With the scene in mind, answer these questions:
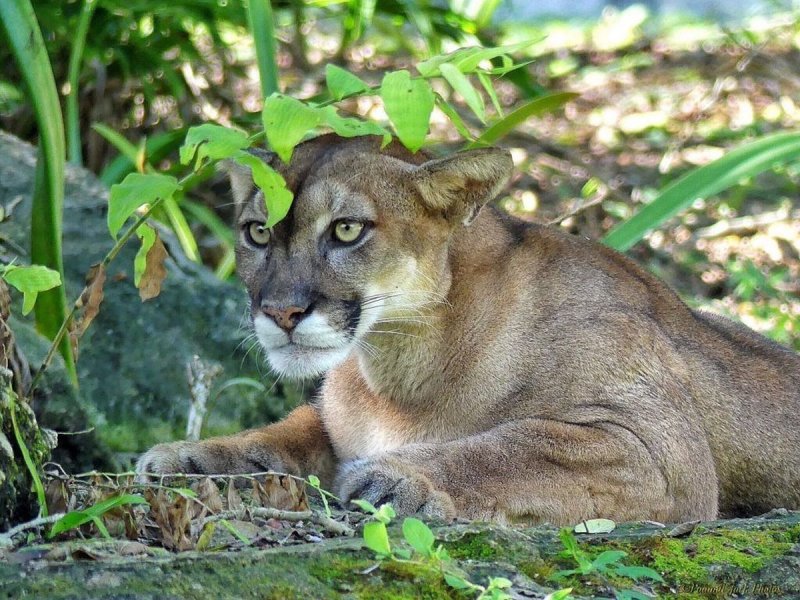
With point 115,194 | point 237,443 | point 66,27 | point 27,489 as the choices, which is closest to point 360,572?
point 27,489

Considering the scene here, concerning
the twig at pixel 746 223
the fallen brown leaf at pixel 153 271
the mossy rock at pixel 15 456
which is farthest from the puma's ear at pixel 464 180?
the twig at pixel 746 223

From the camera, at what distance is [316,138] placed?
4.18 meters

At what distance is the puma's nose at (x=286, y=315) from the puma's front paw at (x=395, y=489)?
1.65 ft

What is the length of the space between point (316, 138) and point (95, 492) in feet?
5.96

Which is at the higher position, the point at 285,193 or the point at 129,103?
the point at 285,193

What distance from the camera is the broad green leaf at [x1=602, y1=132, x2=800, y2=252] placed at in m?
5.18

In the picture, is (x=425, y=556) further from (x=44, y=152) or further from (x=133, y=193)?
(x=44, y=152)

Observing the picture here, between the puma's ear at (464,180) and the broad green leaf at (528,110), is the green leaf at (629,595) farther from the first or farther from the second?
the broad green leaf at (528,110)

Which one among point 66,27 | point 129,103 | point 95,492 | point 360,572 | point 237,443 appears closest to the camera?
point 360,572

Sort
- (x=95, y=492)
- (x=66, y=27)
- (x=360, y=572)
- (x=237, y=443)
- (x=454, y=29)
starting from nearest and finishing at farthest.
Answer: (x=360, y=572) → (x=95, y=492) → (x=237, y=443) → (x=66, y=27) → (x=454, y=29)

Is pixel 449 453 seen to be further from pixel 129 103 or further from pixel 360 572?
pixel 129 103

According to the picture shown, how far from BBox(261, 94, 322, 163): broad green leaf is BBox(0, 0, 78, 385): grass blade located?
1473mm

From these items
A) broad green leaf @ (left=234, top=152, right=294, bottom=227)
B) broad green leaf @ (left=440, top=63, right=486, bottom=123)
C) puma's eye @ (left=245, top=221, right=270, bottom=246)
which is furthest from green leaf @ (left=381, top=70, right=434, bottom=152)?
puma's eye @ (left=245, top=221, right=270, bottom=246)

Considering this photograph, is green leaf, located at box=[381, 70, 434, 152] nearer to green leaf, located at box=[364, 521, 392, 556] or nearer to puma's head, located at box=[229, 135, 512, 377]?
green leaf, located at box=[364, 521, 392, 556]
